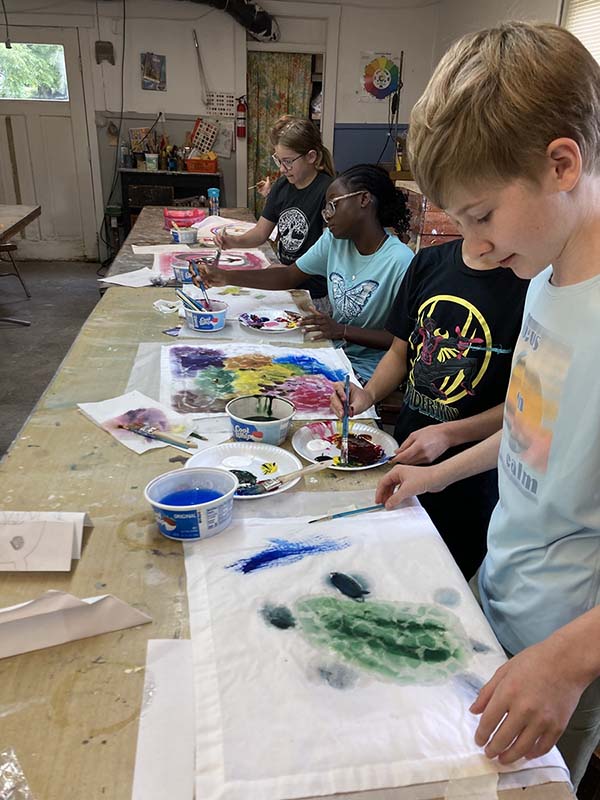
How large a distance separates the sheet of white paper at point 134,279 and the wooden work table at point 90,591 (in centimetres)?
99

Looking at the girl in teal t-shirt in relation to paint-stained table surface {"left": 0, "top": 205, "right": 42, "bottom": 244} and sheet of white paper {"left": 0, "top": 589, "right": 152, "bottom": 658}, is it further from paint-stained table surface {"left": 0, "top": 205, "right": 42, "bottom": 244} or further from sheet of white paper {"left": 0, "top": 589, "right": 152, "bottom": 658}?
paint-stained table surface {"left": 0, "top": 205, "right": 42, "bottom": 244}

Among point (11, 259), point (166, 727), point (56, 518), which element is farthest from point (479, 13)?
point (166, 727)

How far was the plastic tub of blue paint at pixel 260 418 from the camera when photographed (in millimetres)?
1197

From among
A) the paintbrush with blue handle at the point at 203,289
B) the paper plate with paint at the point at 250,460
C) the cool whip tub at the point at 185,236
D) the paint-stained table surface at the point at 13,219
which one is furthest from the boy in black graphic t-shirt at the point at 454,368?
the paint-stained table surface at the point at 13,219

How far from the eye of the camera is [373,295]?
6.59 feet

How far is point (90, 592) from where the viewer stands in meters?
0.82

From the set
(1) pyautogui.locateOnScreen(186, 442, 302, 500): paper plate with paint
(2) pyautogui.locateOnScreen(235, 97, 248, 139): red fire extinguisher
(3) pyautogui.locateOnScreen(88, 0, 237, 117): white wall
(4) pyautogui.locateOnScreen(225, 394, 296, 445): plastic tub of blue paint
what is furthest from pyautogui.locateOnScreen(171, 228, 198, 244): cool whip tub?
(3) pyautogui.locateOnScreen(88, 0, 237, 117): white wall

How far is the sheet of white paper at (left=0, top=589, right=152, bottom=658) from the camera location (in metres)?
0.72

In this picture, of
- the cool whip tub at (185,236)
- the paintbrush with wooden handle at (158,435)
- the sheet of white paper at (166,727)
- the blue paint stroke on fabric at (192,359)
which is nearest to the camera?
the sheet of white paper at (166,727)

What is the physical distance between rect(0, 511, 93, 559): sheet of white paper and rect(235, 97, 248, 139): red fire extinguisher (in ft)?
19.7

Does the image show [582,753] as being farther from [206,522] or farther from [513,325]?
[513,325]

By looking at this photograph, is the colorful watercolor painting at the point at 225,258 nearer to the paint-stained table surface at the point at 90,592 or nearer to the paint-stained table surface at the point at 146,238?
the paint-stained table surface at the point at 146,238

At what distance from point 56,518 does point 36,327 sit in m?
4.05

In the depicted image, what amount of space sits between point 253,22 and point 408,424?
5.58 meters
